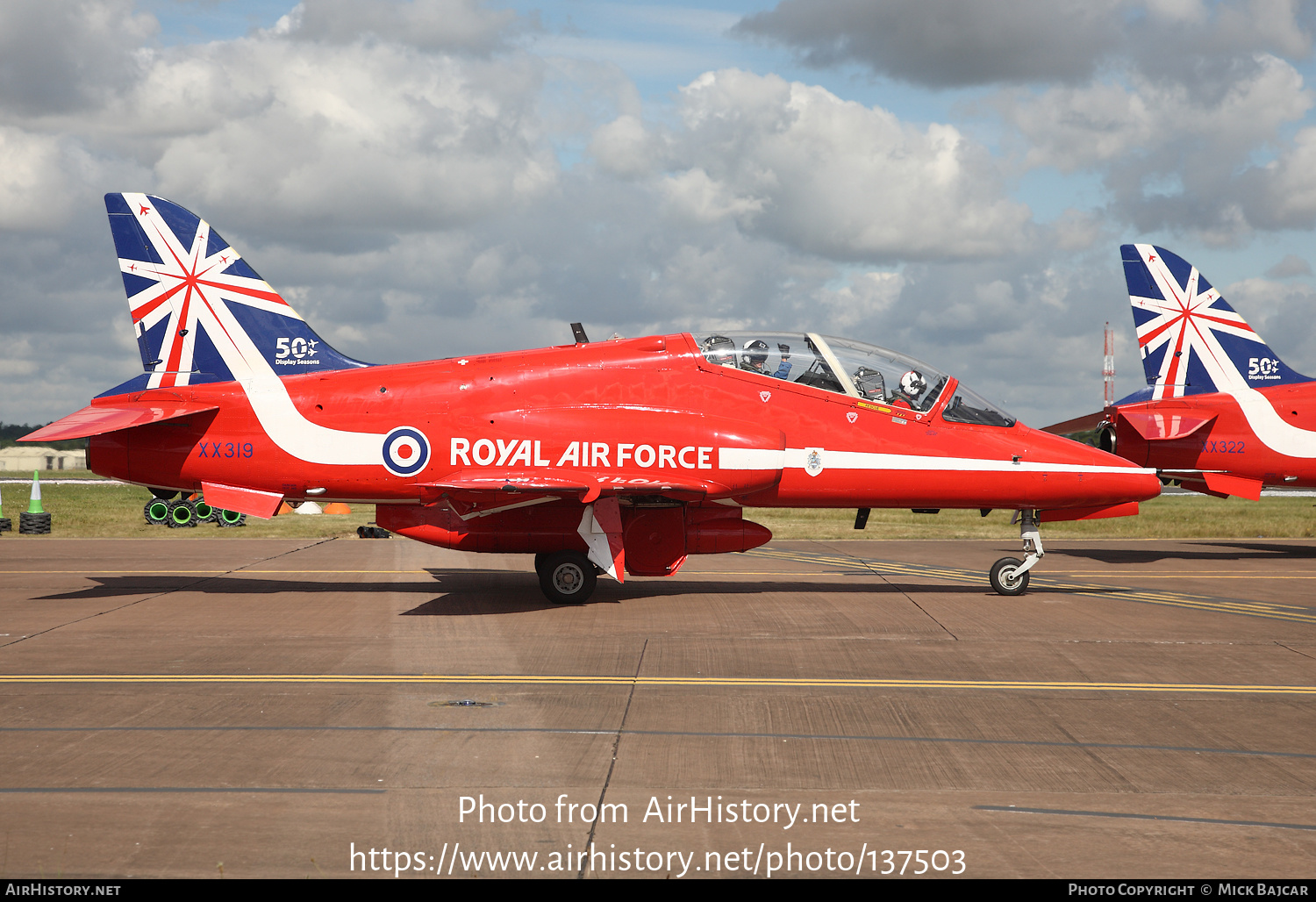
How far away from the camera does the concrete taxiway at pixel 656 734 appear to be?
5.02 m

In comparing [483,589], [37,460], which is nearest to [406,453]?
[483,589]

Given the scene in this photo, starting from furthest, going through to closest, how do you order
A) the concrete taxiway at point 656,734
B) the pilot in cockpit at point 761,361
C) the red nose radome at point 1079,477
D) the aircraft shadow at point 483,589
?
the aircraft shadow at point 483,589 < the red nose radome at point 1079,477 < the pilot in cockpit at point 761,361 < the concrete taxiway at point 656,734

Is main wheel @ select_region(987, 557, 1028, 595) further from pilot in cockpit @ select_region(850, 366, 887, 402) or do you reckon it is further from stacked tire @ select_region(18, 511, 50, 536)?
stacked tire @ select_region(18, 511, 50, 536)

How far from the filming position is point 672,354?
13.6 m

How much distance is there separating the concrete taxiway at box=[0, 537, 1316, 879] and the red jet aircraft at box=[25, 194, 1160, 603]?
1.17m

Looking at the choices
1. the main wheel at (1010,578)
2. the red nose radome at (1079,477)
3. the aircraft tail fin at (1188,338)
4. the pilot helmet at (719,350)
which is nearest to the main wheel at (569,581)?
the pilot helmet at (719,350)

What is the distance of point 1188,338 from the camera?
67.9ft

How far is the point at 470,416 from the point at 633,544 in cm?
273

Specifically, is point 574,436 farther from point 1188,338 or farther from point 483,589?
point 1188,338

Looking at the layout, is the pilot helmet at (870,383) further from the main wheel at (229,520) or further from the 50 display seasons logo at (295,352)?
the main wheel at (229,520)

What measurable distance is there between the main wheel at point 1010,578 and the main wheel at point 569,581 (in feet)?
19.1

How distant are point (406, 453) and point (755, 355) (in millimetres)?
4827

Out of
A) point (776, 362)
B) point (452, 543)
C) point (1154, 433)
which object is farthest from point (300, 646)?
point (1154, 433)

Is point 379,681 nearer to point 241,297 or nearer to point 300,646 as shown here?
point 300,646
